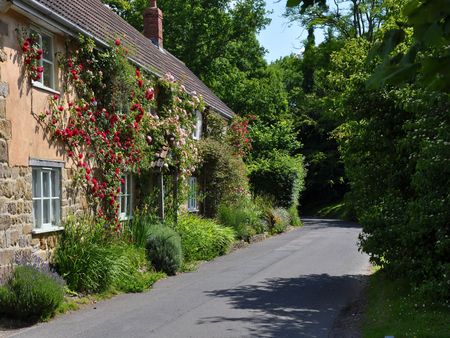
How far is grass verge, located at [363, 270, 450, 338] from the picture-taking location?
23.2 ft

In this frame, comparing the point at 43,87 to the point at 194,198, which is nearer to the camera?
the point at 43,87

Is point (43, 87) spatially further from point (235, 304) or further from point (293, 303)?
point (293, 303)

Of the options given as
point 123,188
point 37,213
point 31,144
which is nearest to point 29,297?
point 37,213

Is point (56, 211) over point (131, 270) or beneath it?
over

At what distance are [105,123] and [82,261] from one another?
12.3 ft

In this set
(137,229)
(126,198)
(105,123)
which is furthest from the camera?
(126,198)

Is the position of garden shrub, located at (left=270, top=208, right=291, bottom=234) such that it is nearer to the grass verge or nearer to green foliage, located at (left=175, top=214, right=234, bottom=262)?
green foliage, located at (left=175, top=214, right=234, bottom=262)

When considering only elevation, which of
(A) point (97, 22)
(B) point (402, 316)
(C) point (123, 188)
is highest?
(A) point (97, 22)

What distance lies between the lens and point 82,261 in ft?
34.9

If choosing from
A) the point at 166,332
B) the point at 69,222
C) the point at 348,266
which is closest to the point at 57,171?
the point at 69,222

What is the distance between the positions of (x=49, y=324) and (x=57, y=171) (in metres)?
3.94

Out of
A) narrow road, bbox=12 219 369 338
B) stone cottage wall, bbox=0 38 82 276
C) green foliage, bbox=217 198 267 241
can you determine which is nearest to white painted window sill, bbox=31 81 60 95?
stone cottage wall, bbox=0 38 82 276

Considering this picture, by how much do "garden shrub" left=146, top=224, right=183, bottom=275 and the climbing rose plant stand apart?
3.29 ft

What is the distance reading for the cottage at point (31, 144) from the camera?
31.9ft
